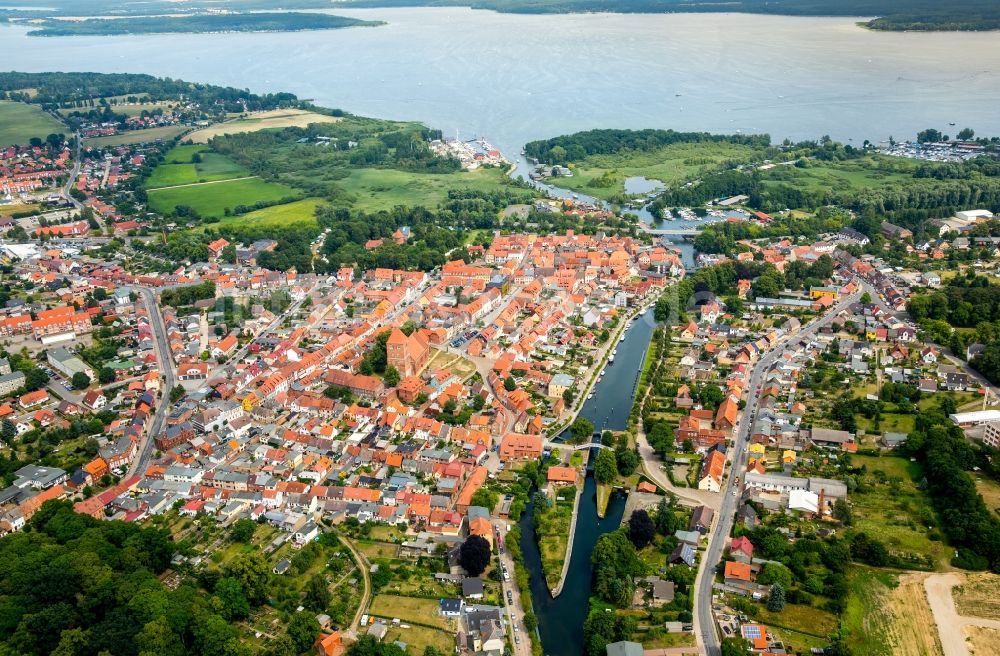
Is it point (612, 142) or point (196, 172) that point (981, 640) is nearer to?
point (612, 142)

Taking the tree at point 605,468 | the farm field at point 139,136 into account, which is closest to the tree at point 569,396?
the tree at point 605,468

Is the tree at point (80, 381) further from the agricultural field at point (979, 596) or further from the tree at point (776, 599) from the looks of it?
the agricultural field at point (979, 596)

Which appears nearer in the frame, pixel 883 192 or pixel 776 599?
pixel 776 599

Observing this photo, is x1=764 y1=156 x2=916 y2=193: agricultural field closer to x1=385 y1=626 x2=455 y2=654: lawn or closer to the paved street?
the paved street

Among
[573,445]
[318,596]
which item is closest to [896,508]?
[573,445]

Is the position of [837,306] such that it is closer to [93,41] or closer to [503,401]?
[503,401]

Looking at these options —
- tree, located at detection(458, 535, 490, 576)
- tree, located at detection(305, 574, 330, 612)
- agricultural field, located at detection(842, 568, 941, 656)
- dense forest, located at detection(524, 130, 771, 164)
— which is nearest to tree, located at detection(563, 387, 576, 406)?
tree, located at detection(458, 535, 490, 576)

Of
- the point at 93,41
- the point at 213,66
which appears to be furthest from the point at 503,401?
the point at 93,41
